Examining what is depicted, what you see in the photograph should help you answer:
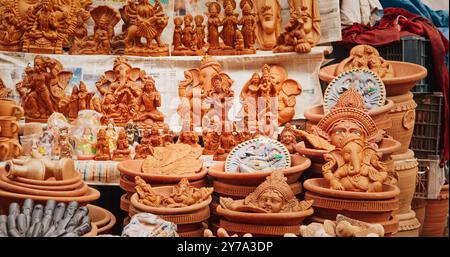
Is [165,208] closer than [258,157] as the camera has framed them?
Yes

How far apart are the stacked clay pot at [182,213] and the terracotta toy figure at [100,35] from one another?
5.37ft

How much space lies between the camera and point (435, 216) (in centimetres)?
417

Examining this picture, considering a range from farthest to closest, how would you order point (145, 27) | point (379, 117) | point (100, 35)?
point (100, 35)
point (145, 27)
point (379, 117)

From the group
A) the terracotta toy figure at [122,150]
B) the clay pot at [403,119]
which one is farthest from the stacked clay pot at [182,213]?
the clay pot at [403,119]

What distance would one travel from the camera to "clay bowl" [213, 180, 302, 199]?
3.36m

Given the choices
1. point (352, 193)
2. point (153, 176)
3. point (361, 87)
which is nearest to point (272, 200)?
point (352, 193)

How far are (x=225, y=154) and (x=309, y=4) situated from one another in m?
1.36

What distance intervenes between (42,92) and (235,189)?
157 cm

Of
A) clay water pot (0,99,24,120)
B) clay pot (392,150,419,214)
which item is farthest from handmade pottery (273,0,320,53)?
clay water pot (0,99,24,120)

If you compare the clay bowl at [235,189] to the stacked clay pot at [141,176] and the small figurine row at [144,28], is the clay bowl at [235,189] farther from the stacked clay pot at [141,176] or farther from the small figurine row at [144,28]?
the small figurine row at [144,28]

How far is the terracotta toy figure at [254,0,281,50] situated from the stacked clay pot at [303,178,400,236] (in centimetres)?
169

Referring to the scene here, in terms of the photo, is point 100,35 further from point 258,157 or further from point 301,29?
point 258,157

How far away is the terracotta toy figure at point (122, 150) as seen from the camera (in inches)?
153
